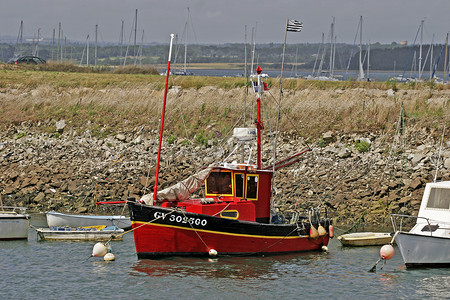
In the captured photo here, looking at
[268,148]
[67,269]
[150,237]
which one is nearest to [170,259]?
[150,237]

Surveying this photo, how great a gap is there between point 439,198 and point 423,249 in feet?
7.88

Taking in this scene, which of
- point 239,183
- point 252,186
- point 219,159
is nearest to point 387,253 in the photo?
point 252,186

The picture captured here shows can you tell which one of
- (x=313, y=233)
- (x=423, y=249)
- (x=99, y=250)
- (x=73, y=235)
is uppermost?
(x=423, y=249)

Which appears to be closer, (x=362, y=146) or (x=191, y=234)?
(x=191, y=234)

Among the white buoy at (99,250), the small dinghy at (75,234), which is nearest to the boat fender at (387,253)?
the white buoy at (99,250)

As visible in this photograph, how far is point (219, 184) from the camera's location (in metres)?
26.1

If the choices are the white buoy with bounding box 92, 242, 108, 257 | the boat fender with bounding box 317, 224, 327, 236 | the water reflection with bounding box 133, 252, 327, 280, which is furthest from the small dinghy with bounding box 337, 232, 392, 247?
the white buoy with bounding box 92, 242, 108, 257

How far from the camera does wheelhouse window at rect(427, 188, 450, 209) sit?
25.2m

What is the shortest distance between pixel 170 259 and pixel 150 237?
3.32 feet

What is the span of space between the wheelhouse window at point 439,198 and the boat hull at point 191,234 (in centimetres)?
541

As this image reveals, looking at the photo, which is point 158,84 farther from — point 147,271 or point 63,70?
point 147,271

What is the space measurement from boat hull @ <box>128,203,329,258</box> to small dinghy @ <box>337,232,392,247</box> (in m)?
3.52

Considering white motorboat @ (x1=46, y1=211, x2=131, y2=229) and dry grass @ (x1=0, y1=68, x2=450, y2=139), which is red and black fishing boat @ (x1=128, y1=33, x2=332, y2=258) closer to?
white motorboat @ (x1=46, y1=211, x2=131, y2=229)

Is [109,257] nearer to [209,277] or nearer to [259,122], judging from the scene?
[209,277]
